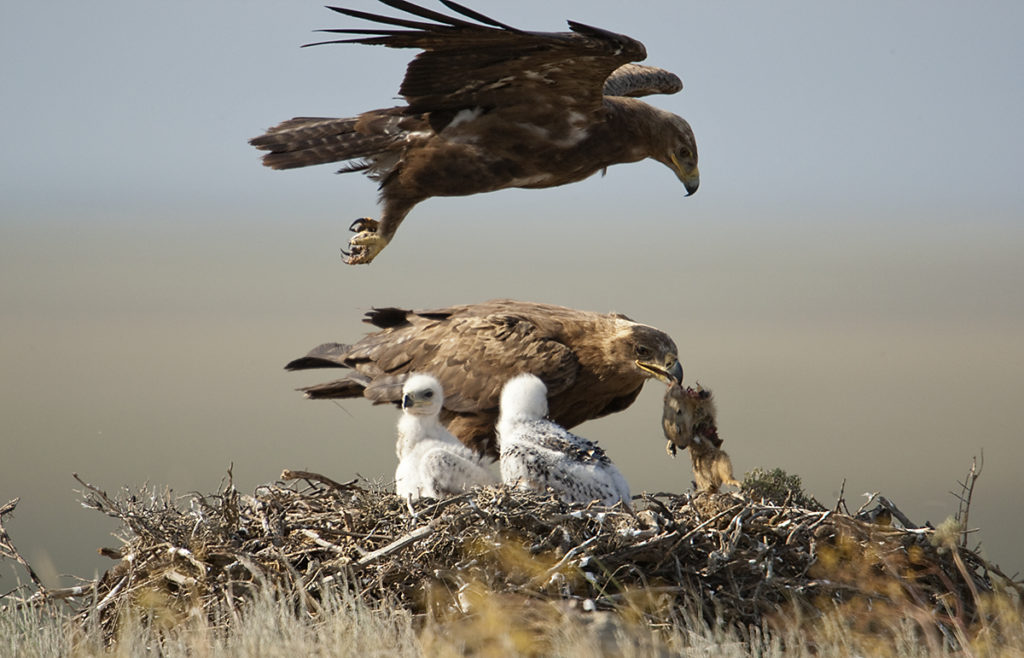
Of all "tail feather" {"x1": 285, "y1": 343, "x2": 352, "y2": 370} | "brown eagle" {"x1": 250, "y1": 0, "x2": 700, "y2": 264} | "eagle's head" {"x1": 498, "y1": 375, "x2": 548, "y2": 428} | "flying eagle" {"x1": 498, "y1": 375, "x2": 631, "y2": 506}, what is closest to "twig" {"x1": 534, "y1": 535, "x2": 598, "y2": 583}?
"flying eagle" {"x1": 498, "y1": 375, "x2": 631, "y2": 506}

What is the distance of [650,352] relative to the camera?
7.14 metres

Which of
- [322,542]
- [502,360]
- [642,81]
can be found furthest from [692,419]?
[642,81]

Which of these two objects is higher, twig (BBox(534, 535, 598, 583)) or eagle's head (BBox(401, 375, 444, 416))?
eagle's head (BBox(401, 375, 444, 416))

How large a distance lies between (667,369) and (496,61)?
224 cm

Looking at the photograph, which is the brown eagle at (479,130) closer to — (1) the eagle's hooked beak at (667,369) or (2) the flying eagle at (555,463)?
(1) the eagle's hooked beak at (667,369)

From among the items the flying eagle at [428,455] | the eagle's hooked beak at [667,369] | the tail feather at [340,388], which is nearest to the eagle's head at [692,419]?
the eagle's hooked beak at [667,369]

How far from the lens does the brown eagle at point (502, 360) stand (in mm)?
7055

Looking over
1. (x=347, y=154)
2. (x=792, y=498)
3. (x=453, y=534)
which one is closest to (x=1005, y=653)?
(x=792, y=498)

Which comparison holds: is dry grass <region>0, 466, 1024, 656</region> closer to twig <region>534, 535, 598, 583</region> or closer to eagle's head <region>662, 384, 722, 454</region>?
twig <region>534, 535, 598, 583</region>

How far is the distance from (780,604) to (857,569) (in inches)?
19.0

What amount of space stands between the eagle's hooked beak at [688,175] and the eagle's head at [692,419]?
2228 millimetres

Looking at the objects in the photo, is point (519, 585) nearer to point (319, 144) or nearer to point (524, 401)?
point (524, 401)

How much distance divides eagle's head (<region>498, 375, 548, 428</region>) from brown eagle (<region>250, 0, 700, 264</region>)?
1570mm

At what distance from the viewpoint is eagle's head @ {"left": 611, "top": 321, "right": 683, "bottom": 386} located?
7.11 metres
